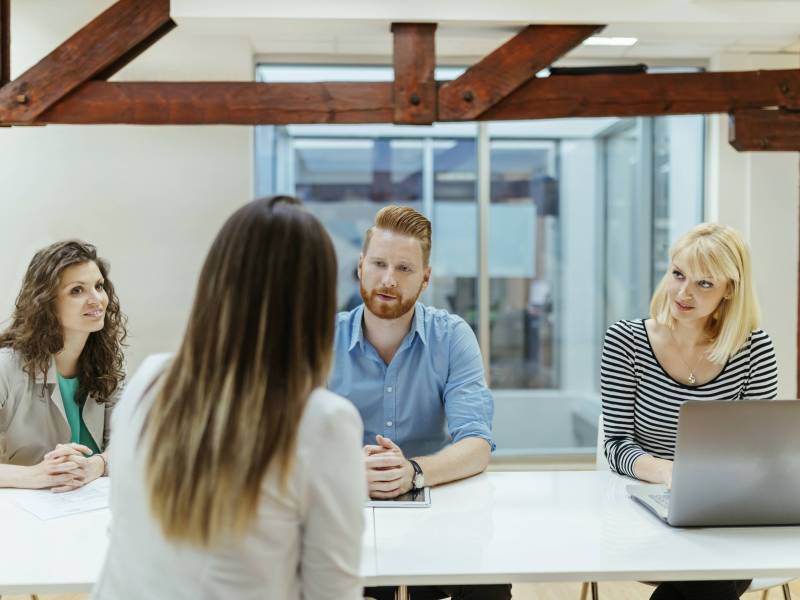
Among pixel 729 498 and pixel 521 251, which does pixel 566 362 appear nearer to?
pixel 521 251

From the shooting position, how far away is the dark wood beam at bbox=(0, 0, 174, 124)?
3.36 m

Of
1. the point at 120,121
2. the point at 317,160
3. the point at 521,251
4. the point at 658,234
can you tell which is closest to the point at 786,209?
the point at 658,234

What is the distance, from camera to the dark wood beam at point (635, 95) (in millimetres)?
3508

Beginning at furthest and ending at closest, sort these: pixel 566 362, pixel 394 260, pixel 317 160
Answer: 1. pixel 566 362
2. pixel 317 160
3. pixel 394 260

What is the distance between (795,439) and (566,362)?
3.82m

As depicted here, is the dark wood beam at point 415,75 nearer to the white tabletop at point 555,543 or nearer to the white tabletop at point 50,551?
the white tabletop at point 555,543

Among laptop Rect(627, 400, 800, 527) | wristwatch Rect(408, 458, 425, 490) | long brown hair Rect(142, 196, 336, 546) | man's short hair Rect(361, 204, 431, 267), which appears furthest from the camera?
man's short hair Rect(361, 204, 431, 267)

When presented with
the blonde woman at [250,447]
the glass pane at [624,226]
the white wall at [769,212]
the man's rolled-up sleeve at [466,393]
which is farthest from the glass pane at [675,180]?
the blonde woman at [250,447]

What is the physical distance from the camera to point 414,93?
3391 mm

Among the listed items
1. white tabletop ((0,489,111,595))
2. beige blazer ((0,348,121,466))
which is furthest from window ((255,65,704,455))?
white tabletop ((0,489,111,595))

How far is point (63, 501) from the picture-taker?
189 centimetres

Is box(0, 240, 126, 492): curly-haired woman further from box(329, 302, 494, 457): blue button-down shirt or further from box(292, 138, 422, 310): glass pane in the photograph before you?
box(292, 138, 422, 310): glass pane

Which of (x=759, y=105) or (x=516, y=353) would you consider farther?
(x=516, y=353)

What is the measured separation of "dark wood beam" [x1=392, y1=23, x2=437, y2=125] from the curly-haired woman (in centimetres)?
150
